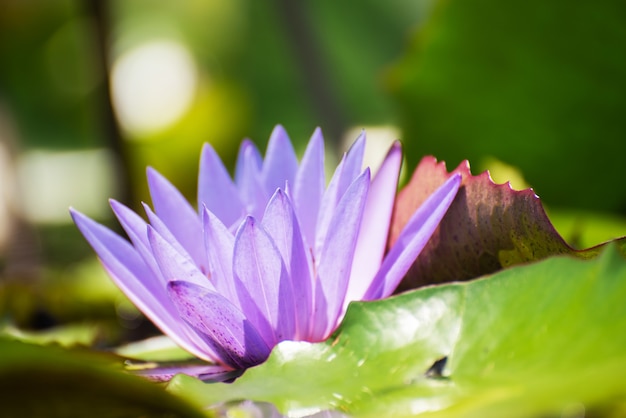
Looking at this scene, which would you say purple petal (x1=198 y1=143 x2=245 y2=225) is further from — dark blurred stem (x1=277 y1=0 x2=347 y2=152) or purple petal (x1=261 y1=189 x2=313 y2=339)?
dark blurred stem (x1=277 y1=0 x2=347 y2=152)

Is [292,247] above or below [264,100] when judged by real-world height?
below

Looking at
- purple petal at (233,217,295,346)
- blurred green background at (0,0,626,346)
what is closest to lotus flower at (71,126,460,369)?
purple petal at (233,217,295,346)

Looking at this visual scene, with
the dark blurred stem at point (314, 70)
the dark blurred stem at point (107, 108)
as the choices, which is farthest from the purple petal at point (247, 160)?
the dark blurred stem at point (314, 70)

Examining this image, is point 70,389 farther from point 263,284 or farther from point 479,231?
point 479,231

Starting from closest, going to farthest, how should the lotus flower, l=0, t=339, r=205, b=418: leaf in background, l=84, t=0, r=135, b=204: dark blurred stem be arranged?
l=0, t=339, r=205, b=418: leaf in background
the lotus flower
l=84, t=0, r=135, b=204: dark blurred stem

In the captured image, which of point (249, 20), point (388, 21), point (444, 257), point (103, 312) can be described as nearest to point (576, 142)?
point (444, 257)

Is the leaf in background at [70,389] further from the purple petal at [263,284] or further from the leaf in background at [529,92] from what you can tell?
the leaf in background at [529,92]

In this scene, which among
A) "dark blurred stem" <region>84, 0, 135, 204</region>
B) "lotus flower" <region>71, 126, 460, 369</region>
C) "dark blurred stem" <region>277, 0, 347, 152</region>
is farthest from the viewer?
"dark blurred stem" <region>277, 0, 347, 152</region>

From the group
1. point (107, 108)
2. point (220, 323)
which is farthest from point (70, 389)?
point (107, 108)

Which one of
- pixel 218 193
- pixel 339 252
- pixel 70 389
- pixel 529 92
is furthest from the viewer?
pixel 529 92
